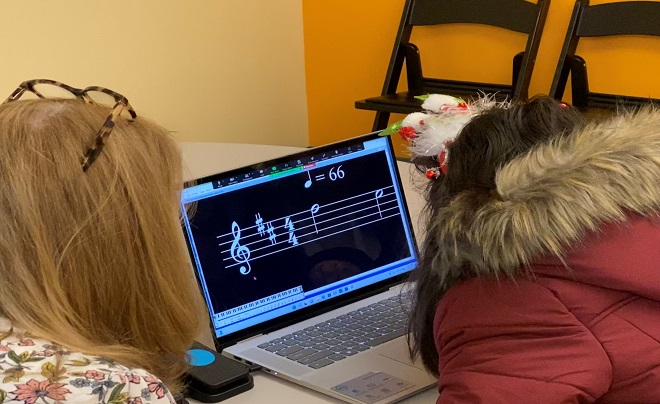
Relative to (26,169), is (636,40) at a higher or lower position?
lower

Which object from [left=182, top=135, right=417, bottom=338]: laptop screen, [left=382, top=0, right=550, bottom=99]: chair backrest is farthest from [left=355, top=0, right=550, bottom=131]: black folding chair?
[left=182, top=135, right=417, bottom=338]: laptop screen

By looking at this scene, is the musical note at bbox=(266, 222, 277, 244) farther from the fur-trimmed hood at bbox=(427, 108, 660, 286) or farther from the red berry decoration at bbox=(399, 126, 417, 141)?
the fur-trimmed hood at bbox=(427, 108, 660, 286)

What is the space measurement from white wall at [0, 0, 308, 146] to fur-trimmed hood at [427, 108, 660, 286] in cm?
209

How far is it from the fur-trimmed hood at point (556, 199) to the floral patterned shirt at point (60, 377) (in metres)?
0.38

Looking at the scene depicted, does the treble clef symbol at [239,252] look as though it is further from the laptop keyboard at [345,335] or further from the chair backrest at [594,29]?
the chair backrest at [594,29]

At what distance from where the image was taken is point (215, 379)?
111 centimetres

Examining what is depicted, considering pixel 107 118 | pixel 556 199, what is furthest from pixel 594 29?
pixel 107 118

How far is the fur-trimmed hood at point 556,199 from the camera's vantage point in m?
0.93

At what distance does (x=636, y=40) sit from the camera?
114 inches

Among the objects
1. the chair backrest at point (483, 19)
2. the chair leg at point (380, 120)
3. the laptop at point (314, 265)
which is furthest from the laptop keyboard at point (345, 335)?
the chair leg at point (380, 120)

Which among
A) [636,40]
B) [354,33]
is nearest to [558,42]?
[636,40]

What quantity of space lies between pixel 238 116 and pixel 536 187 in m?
2.68

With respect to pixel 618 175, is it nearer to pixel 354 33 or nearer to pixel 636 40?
pixel 636 40

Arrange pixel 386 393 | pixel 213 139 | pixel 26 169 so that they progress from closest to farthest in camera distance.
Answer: pixel 26 169 < pixel 386 393 < pixel 213 139
